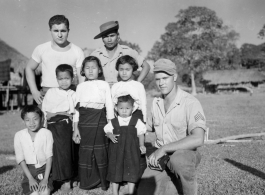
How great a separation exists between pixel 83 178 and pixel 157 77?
1.91 meters

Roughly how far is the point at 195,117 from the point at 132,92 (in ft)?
4.00

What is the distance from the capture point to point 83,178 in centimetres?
411

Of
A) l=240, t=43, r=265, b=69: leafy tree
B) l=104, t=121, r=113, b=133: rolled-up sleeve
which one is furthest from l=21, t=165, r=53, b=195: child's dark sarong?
l=240, t=43, r=265, b=69: leafy tree

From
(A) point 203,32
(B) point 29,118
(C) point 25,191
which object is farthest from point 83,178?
(A) point 203,32

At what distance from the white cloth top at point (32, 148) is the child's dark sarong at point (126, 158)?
0.92m

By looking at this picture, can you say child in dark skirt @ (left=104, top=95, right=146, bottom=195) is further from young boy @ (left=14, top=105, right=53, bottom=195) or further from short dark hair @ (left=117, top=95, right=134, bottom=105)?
young boy @ (left=14, top=105, right=53, bottom=195)

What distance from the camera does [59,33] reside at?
4195mm

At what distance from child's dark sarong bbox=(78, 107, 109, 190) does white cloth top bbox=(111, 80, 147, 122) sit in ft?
1.18

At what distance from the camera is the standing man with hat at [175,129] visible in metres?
3.04

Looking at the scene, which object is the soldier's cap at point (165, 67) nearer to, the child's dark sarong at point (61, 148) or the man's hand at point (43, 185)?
the child's dark sarong at point (61, 148)

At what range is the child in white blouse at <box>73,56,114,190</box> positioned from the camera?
4078 millimetres

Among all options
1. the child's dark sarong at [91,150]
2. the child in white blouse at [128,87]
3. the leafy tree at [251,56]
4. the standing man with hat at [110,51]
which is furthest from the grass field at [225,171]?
the leafy tree at [251,56]

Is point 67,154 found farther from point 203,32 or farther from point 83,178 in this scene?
point 203,32

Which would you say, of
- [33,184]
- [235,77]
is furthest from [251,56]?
[33,184]
